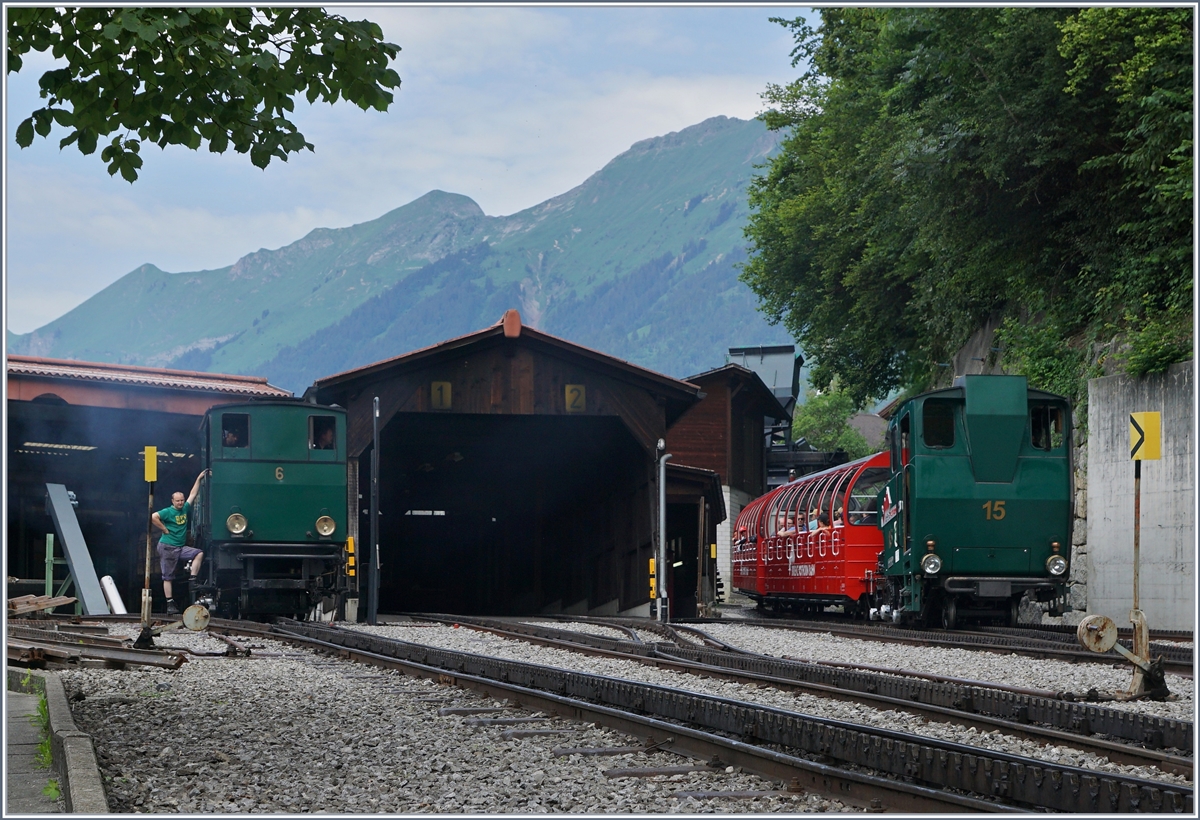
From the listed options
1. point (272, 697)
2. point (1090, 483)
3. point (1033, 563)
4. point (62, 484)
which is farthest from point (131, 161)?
point (62, 484)

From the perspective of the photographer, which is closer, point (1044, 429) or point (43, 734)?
point (43, 734)

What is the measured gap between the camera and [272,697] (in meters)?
9.76

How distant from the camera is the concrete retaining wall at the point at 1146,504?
18.7 metres

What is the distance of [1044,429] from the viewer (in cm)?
1736

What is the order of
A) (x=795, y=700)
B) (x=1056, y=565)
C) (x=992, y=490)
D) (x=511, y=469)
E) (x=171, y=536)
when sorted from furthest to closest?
(x=511, y=469) → (x=171, y=536) → (x=992, y=490) → (x=1056, y=565) → (x=795, y=700)

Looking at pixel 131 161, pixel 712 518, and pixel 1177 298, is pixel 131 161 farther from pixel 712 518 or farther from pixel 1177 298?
pixel 712 518

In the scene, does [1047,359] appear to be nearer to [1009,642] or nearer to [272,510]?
[1009,642]

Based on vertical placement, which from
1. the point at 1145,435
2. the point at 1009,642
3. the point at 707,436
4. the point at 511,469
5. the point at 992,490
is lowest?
the point at 1009,642

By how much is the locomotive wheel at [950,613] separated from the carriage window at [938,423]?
2324mm

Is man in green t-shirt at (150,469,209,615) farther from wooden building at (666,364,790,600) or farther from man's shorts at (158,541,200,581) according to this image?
wooden building at (666,364,790,600)

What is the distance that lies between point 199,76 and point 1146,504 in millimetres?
17074

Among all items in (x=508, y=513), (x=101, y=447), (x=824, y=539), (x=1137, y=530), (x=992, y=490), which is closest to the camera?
(x=1137, y=530)

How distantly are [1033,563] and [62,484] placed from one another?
2053 cm

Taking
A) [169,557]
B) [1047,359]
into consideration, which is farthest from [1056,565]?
[169,557]
